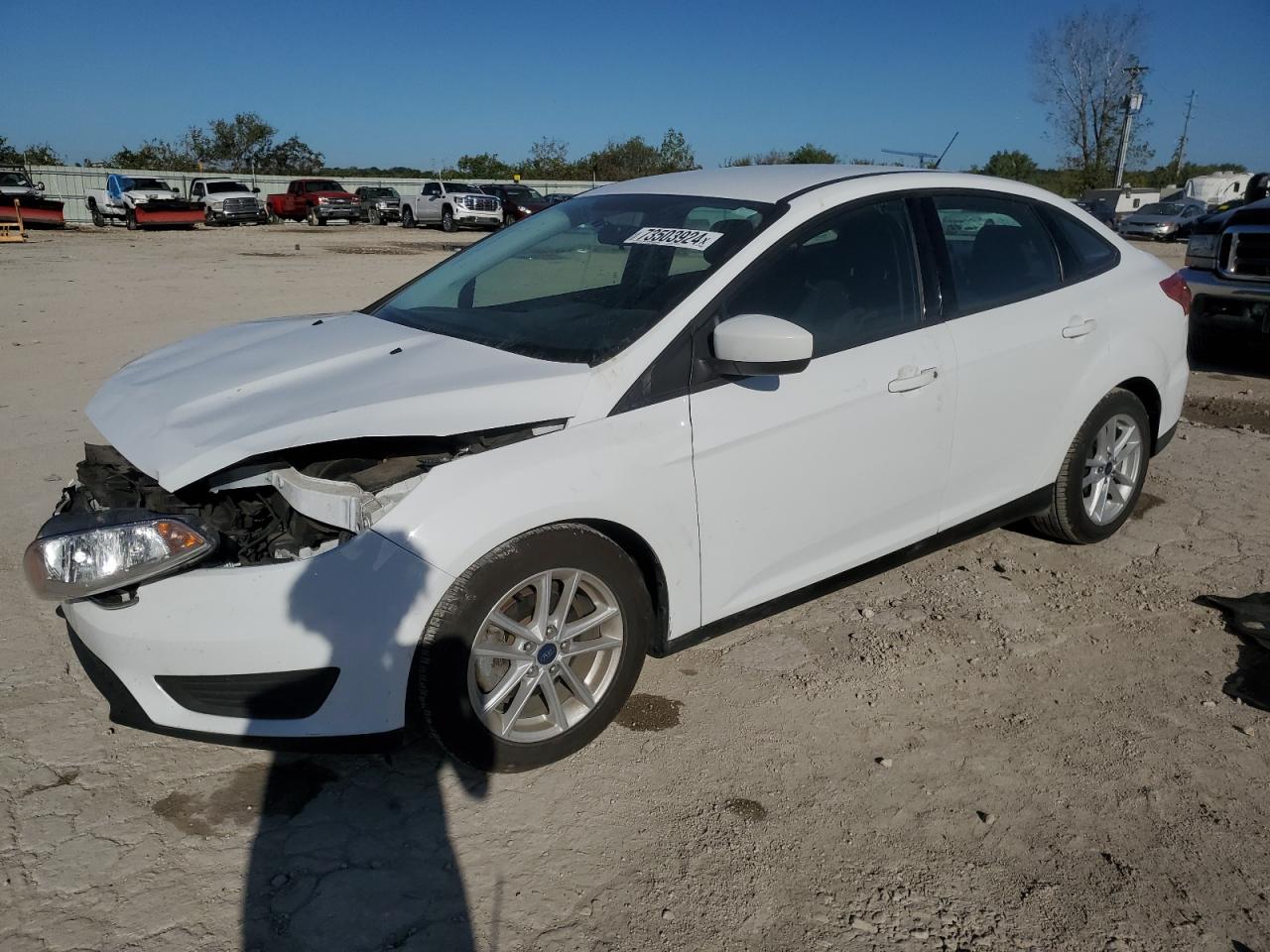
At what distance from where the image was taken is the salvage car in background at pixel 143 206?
108ft

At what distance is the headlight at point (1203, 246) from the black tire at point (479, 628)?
7.85 m

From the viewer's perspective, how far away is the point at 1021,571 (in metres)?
4.43

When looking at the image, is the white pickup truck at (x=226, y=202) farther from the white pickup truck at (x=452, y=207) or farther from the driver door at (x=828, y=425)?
the driver door at (x=828, y=425)

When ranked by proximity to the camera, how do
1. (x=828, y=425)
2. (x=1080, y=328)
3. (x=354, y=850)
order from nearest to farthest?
(x=354, y=850) < (x=828, y=425) < (x=1080, y=328)

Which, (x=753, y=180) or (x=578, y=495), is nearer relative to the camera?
(x=578, y=495)

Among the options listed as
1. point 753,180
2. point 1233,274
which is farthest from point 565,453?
point 1233,274

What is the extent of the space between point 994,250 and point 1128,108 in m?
56.8

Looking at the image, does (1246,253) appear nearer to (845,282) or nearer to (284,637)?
(845,282)

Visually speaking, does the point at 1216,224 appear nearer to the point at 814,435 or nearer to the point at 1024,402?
the point at 1024,402

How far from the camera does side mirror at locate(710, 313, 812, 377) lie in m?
2.86

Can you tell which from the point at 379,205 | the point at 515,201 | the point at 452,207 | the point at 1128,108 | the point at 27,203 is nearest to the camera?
the point at 27,203

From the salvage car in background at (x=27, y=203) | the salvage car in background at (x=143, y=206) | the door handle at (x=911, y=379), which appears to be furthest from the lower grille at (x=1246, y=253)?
the salvage car in background at (x=143, y=206)

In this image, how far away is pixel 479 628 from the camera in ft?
8.63

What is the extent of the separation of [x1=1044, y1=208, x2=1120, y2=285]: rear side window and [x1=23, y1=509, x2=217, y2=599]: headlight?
3623mm
